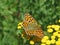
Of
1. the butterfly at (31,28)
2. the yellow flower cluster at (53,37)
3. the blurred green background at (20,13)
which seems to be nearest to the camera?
the yellow flower cluster at (53,37)

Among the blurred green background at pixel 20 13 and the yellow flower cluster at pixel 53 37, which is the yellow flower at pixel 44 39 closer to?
the yellow flower cluster at pixel 53 37

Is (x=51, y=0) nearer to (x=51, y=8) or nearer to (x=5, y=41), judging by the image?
(x=51, y=8)

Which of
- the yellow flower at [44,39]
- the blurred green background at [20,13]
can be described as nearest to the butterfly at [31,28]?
the yellow flower at [44,39]

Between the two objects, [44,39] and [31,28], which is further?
[31,28]

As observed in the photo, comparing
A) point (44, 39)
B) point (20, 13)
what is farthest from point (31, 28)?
point (20, 13)

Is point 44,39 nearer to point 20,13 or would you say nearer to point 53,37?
point 53,37

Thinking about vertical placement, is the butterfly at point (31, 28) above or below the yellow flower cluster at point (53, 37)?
above
